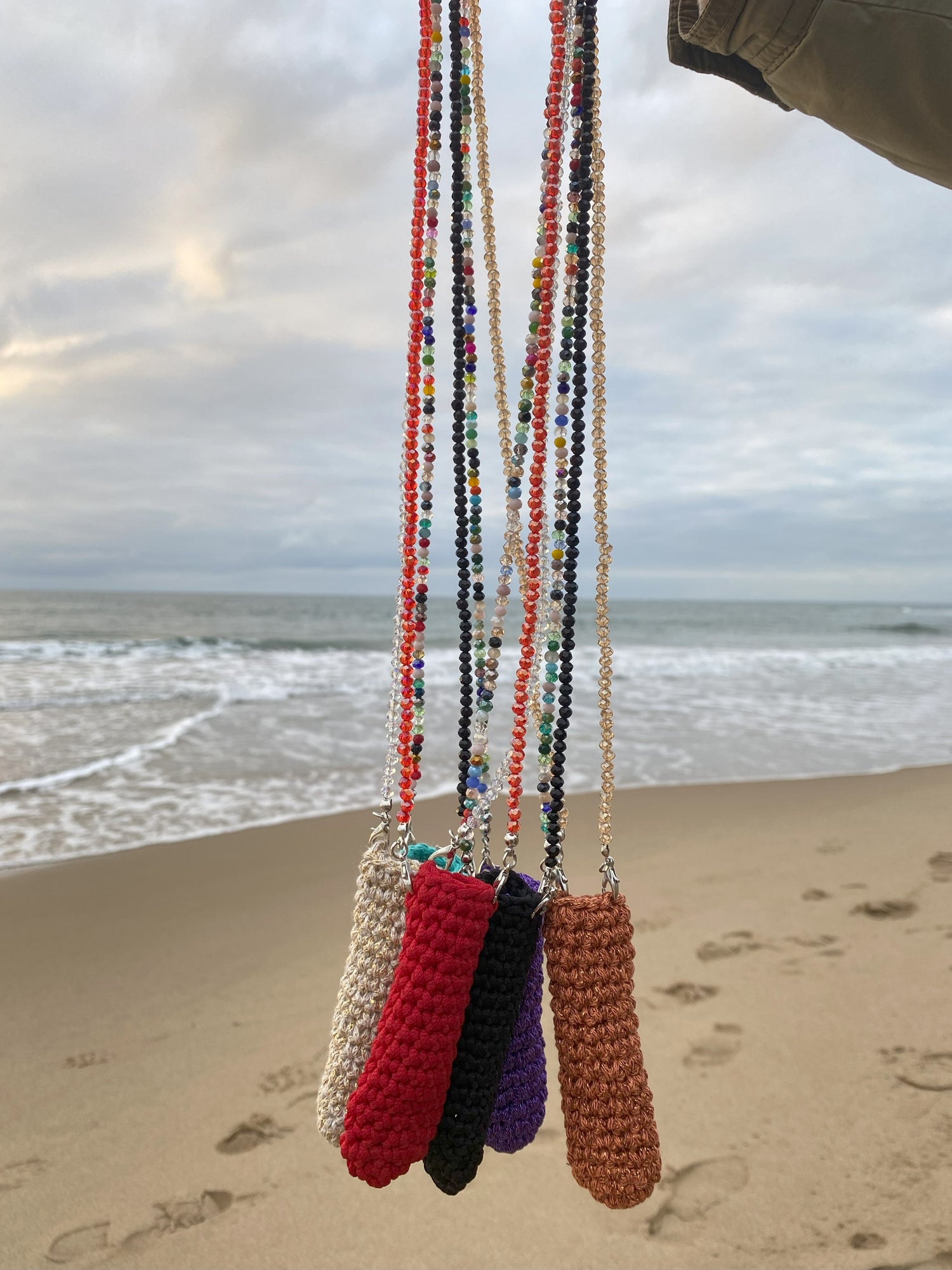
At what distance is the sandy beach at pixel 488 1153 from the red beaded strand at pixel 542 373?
4.43 ft

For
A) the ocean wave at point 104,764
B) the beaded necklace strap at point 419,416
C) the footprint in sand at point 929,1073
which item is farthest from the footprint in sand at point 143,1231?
the ocean wave at point 104,764

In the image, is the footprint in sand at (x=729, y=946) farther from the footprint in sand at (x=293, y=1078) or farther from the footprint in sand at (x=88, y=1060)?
the footprint in sand at (x=88, y=1060)

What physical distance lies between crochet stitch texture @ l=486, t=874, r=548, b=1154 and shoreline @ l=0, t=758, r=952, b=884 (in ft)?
11.5

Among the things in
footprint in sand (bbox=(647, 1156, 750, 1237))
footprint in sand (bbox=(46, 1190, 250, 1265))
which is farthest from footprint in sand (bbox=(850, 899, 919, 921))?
footprint in sand (bbox=(46, 1190, 250, 1265))

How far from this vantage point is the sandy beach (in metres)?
1.83

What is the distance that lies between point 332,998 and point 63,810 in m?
2.79

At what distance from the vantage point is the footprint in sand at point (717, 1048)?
7.97ft

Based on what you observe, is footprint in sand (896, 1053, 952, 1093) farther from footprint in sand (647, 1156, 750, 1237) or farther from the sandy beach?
footprint in sand (647, 1156, 750, 1237)

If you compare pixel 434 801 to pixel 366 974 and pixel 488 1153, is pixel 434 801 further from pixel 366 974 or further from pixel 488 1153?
pixel 366 974

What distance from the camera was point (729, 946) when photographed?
3.15m

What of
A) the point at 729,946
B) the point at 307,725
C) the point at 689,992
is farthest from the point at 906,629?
the point at 689,992

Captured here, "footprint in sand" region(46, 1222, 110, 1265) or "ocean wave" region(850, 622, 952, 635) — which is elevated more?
"ocean wave" region(850, 622, 952, 635)

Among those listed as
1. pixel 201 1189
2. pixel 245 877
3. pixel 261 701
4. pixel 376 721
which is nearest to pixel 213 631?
pixel 261 701

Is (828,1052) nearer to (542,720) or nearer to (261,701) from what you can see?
(542,720)
